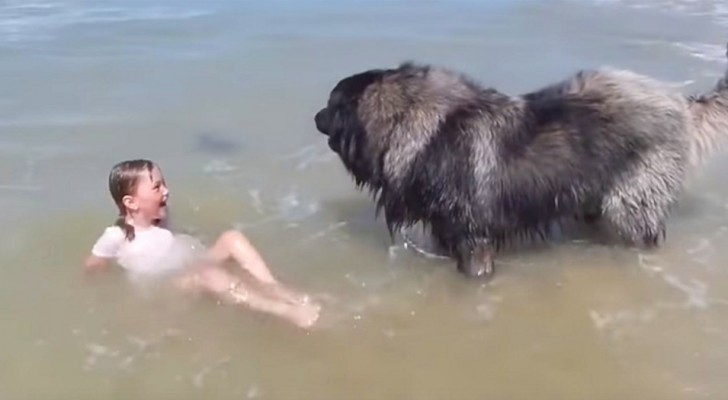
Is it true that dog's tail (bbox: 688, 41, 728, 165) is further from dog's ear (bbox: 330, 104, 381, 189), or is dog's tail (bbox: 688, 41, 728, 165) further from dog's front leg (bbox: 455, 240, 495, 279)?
dog's ear (bbox: 330, 104, 381, 189)

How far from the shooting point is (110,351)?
5.09 meters

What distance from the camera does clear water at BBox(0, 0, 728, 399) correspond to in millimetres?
4891

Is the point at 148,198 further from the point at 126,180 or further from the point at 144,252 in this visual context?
the point at 144,252

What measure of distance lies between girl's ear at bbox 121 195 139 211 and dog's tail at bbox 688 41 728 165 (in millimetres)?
3447

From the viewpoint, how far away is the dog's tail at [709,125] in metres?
5.88

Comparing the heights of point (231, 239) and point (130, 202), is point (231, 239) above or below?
below

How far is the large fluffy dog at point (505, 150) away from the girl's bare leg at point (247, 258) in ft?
2.70

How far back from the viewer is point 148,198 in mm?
5809

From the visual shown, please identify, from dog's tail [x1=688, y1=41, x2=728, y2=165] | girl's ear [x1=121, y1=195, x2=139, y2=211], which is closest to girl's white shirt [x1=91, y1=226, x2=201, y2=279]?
girl's ear [x1=121, y1=195, x2=139, y2=211]

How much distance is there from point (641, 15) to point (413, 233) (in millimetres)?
6273

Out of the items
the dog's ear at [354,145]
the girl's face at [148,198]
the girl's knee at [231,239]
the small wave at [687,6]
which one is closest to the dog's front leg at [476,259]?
the dog's ear at [354,145]

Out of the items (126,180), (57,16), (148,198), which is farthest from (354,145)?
(57,16)

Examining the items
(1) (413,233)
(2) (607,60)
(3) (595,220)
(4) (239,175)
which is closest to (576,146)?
(3) (595,220)

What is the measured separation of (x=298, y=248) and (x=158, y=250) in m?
0.93
